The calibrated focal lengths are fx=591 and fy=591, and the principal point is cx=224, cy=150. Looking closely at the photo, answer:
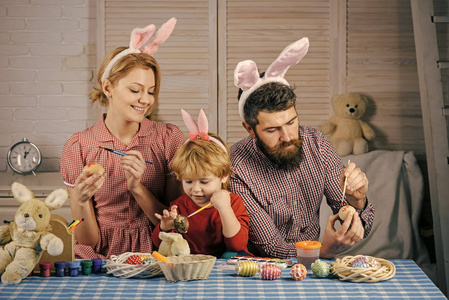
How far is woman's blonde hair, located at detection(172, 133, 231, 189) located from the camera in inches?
74.3

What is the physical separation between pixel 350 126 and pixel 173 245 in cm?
203

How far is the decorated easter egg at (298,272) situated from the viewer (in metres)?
1.66

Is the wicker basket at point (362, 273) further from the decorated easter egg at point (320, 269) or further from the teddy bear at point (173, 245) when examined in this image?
the teddy bear at point (173, 245)

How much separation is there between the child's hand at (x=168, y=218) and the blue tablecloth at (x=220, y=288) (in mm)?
238

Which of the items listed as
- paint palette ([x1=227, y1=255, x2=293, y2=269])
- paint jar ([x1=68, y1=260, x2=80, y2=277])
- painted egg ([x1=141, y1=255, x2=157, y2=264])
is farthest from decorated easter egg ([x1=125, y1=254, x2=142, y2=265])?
paint palette ([x1=227, y1=255, x2=293, y2=269])

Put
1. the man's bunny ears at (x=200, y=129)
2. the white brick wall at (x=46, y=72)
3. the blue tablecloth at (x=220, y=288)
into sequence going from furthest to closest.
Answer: the white brick wall at (x=46, y=72) → the man's bunny ears at (x=200, y=129) → the blue tablecloth at (x=220, y=288)

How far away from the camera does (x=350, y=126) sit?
353 centimetres

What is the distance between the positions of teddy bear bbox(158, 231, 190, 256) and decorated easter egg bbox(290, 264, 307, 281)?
0.32m

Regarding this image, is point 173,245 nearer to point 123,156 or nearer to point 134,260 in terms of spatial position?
point 134,260

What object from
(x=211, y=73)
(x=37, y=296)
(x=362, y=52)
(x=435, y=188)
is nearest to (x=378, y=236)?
(x=435, y=188)

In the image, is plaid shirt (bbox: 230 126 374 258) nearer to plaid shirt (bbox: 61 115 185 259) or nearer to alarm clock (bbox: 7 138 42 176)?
plaid shirt (bbox: 61 115 185 259)

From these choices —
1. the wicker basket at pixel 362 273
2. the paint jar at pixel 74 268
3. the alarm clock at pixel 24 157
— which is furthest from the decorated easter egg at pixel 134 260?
the alarm clock at pixel 24 157

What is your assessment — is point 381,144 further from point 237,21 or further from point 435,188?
point 237,21

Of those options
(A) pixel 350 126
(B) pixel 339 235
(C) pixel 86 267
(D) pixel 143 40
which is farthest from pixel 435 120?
(C) pixel 86 267
